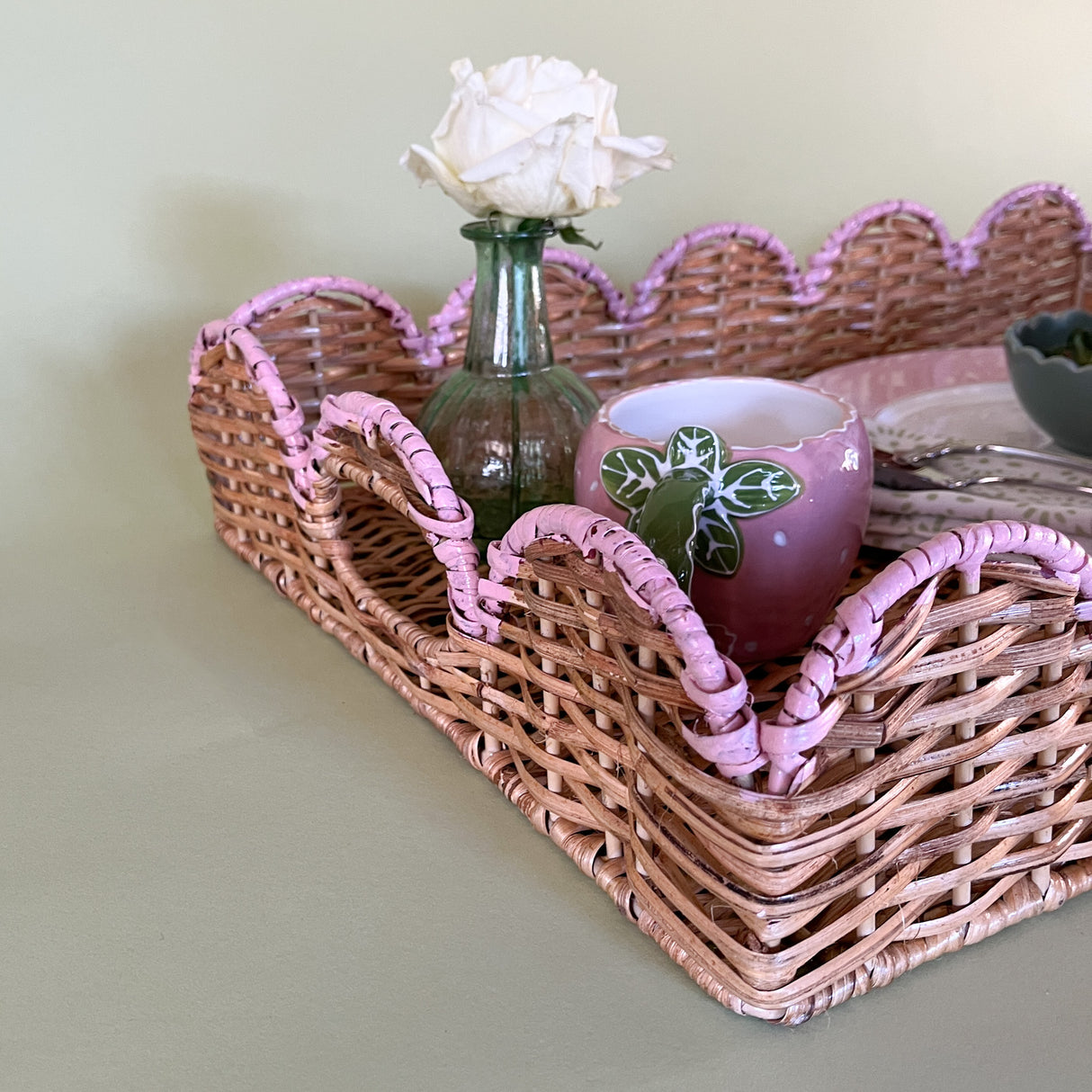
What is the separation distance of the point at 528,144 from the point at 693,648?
10.3 inches

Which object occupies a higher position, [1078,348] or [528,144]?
[528,144]

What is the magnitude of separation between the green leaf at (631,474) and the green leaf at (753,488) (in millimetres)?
25

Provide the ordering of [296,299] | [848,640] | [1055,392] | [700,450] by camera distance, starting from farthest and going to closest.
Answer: [296,299], [1055,392], [700,450], [848,640]

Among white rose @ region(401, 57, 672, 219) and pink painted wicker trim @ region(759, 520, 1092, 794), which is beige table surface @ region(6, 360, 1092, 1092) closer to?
pink painted wicker trim @ region(759, 520, 1092, 794)

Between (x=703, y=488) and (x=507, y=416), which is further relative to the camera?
(x=507, y=416)

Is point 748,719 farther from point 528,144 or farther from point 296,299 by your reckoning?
point 296,299

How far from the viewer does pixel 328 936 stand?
0.39 m

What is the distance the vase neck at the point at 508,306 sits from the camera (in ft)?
1.78

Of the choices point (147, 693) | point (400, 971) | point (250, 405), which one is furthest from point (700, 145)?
point (400, 971)

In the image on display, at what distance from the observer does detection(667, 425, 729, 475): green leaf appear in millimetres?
412

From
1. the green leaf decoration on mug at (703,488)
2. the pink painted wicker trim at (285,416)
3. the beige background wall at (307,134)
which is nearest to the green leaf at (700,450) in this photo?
the green leaf decoration on mug at (703,488)

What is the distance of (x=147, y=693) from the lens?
0.54 m

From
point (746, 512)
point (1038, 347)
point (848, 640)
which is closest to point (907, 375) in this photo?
point (1038, 347)

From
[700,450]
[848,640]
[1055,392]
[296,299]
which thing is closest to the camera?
[848,640]
